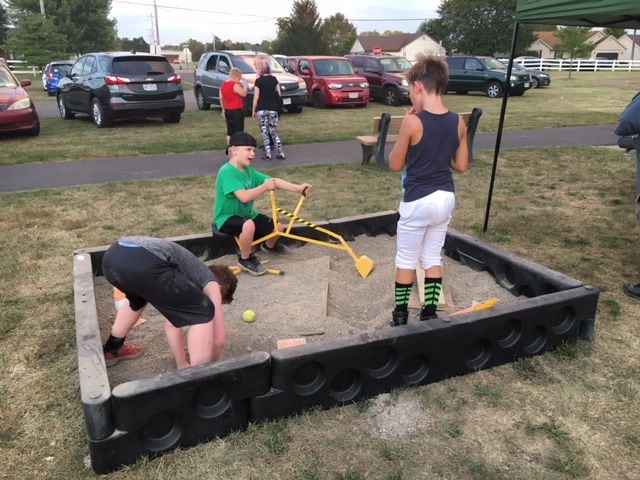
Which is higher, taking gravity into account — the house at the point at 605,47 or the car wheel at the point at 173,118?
the house at the point at 605,47

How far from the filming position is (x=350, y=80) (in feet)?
61.3

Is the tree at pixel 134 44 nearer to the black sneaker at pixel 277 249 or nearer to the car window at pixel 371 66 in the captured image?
the car window at pixel 371 66

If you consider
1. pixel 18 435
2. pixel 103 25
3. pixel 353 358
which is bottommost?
pixel 18 435

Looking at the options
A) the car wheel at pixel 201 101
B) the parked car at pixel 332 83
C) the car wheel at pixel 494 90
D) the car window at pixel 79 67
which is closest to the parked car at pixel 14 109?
the car window at pixel 79 67

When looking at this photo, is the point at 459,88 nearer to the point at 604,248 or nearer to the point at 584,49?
the point at 604,248

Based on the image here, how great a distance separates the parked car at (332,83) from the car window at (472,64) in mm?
6459

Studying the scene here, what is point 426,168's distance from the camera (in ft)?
11.1

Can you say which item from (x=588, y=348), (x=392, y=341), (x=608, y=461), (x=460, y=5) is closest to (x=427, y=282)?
(x=392, y=341)

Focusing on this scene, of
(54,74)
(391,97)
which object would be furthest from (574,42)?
(54,74)

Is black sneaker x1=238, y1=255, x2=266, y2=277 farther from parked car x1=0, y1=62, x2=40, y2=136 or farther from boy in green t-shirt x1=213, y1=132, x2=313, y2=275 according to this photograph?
parked car x1=0, y1=62, x2=40, y2=136

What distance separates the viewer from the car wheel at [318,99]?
19.0 metres

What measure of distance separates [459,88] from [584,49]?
27.8 metres

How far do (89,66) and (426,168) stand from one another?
13062 millimetres

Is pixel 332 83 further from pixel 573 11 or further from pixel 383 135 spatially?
pixel 573 11
